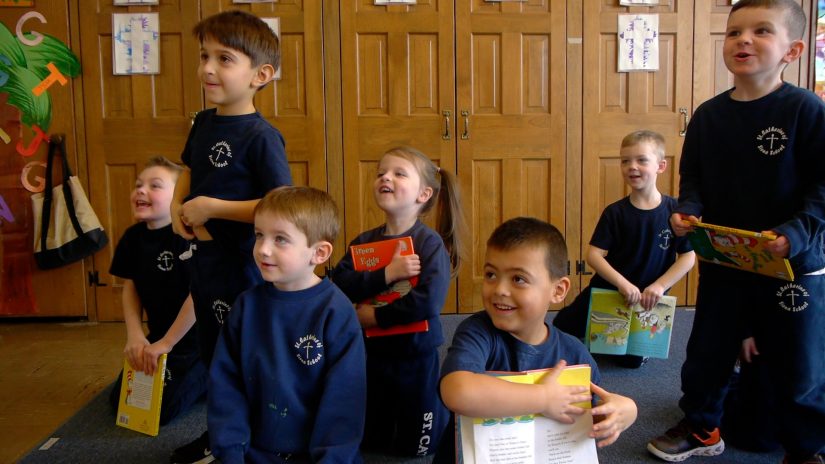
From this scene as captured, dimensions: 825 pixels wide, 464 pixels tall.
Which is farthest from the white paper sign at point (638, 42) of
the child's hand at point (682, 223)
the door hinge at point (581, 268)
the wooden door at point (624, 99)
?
the child's hand at point (682, 223)

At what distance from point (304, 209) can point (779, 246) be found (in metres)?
1.10

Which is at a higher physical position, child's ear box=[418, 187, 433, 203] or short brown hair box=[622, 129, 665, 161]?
short brown hair box=[622, 129, 665, 161]

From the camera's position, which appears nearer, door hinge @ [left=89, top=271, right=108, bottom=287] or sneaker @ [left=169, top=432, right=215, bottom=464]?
sneaker @ [left=169, top=432, right=215, bottom=464]

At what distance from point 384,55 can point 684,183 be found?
6.60ft

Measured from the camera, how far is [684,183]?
179 cm

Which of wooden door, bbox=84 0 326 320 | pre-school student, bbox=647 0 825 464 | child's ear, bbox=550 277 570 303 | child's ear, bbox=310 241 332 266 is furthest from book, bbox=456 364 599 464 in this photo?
wooden door, bbox=84 0 326 320

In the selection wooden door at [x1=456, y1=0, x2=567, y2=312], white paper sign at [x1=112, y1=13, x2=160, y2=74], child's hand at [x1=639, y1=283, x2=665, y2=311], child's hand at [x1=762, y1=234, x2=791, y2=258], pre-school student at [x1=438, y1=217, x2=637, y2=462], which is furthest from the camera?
wooden door at [x1=456, y1=0, x2=567, y2=312]

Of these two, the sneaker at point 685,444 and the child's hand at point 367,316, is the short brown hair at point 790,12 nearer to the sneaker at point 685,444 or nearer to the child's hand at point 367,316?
the sneaker at point 685,444

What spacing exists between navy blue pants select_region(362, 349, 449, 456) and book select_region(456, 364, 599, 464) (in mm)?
608

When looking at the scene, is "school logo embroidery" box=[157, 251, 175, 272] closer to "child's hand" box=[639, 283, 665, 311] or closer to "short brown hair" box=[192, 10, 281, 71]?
"short brown hair" box=[192, 10, 281, 71]

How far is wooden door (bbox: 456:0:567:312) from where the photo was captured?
3.38m

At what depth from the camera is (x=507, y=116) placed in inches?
135

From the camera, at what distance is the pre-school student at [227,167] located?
1519 mm

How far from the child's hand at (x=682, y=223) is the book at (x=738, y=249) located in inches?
0.6
